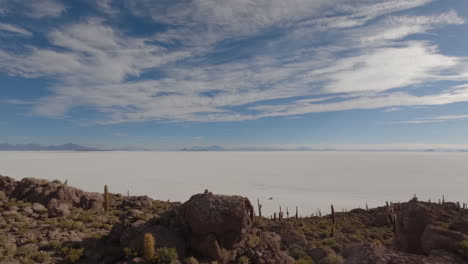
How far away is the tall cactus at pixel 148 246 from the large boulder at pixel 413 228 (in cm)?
1276

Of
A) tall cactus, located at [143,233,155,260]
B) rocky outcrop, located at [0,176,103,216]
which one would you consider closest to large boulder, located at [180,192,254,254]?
tall cactus, located at [143,233,155,260]

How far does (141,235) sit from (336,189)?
74.5m

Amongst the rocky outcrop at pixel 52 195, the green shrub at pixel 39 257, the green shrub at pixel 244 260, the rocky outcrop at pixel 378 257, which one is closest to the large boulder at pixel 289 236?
the green shrub at pixel 244 260

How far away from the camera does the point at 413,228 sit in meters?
13.7

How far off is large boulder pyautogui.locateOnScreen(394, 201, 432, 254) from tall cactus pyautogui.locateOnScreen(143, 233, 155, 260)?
502 inches

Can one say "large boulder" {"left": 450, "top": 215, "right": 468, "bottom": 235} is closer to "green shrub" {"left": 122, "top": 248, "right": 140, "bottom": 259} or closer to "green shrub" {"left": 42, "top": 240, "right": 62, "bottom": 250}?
"green shrub" {"left": 122, "top": 248, "right": 140, "bottom": 259}

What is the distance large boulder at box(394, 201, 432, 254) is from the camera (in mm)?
13484

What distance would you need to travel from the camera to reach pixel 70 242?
46.2 feet

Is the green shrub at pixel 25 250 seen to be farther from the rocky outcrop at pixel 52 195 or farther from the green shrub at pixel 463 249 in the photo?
the green shrub at pixel 463 249

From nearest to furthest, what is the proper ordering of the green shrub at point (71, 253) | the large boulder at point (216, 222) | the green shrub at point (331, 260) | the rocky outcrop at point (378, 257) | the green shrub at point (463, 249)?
the rocky outcrop at point (378, 257) < the green shrub at point (463, 249) < the green shrub at point (71, 253) < the large boulder at point (216, 222) < the green shrub at point (331, 260)

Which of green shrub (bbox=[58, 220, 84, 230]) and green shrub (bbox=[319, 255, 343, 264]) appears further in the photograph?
green shrub (bbox=[58, 220, 84, 230])

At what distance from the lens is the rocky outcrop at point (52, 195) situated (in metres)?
21.3

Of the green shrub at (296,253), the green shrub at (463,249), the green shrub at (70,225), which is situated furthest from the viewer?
the green shrub at (296,253)

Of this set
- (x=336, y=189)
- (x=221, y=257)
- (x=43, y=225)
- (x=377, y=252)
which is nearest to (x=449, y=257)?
(x=377, y=252)
